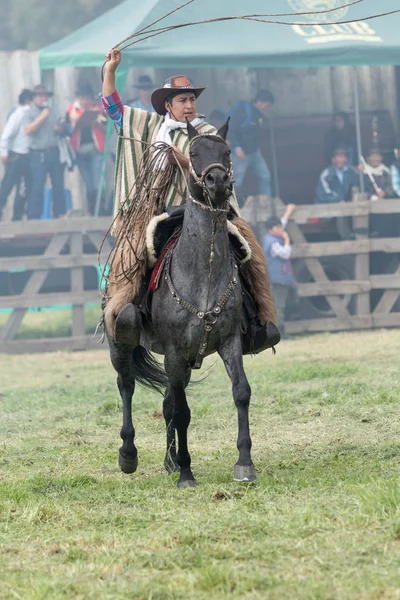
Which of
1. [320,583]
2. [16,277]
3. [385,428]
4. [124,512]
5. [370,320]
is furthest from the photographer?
[16,277]

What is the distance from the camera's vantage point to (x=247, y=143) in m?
18.7

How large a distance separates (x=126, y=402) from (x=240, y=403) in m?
1.57

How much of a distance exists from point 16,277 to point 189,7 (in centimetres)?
604

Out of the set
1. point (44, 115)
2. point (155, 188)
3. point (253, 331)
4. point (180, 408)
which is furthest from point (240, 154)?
point (180, 408)

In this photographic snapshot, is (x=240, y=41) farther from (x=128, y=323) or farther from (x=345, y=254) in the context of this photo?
(x=128, y=323)

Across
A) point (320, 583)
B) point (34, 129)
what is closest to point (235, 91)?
point (34, 129)

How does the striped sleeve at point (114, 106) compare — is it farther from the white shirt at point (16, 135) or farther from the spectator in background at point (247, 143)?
the white shirt at point (16, 135)

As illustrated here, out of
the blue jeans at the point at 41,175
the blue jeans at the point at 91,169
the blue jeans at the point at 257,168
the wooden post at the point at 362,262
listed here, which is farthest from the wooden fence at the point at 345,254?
the blue jeans at the point at 41,175

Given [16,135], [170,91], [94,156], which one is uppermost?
[170,91]

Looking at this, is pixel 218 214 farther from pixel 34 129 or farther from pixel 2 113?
→ pixel 2 113

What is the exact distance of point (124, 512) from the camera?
6020 millimetres

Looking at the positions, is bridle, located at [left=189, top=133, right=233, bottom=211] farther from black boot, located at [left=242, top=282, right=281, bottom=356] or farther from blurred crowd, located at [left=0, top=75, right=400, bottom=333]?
blurred crowd, located at [left=0, top=75, right=400, bottom=333]

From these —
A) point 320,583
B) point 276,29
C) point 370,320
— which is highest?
point 276,29

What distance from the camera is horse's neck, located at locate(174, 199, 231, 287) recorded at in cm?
663
